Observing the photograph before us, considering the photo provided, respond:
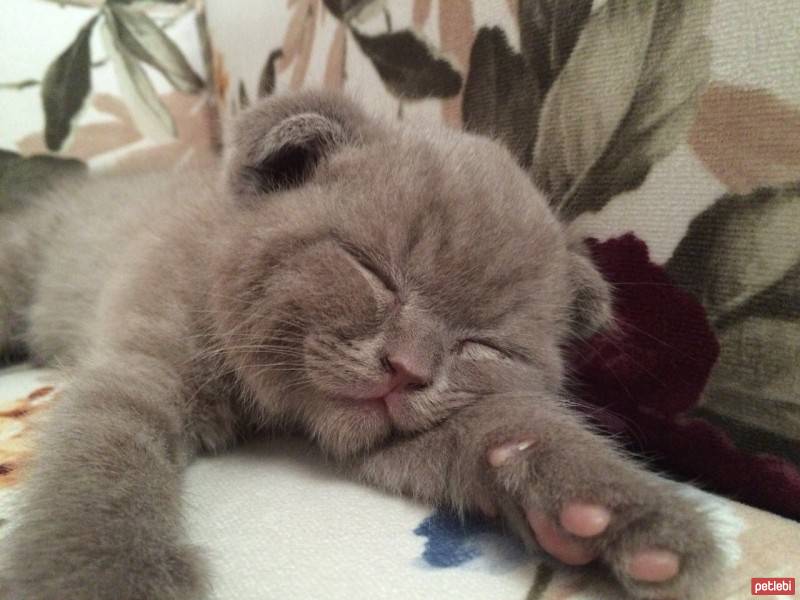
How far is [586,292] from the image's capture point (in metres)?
0.97

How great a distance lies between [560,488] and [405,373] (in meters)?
0.22

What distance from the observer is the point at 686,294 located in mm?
882

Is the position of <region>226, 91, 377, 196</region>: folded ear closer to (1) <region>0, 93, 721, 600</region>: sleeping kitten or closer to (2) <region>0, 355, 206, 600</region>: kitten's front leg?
(1) <region>0, 93, 721, 600</region>: sleeping kitten

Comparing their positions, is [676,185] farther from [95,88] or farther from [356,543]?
[95,88]

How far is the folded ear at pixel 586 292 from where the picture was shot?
37.7 inches

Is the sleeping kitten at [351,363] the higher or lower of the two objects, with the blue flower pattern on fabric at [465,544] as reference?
higher

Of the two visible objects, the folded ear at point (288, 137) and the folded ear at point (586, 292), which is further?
the folded ear at point (586, 292)

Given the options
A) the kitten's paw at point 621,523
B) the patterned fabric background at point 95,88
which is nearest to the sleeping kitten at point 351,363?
the kitten's paw at point 621,523

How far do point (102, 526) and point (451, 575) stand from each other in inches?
12.5

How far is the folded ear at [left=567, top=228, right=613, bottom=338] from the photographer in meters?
0.96

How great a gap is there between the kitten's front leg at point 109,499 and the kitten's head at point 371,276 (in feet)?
0.43

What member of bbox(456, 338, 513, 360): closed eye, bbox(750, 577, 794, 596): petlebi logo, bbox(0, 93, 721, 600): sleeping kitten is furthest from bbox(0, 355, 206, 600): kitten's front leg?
bbox(750, 577, 794, 596): petlebi logo

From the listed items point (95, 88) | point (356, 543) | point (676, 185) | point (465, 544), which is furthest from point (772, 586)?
point (95, 88)

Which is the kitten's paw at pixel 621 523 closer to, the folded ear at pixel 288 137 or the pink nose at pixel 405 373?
the pink nose at pixel 405 373
